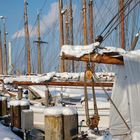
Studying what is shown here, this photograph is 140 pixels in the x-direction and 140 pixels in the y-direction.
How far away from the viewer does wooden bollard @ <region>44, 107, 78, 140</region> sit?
8602 mm

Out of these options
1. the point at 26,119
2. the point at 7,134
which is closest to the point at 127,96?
the point at 26,119

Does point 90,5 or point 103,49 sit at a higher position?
point 90,5

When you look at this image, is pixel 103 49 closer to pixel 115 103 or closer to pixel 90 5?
pixel 115 103

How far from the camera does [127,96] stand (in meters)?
9.68

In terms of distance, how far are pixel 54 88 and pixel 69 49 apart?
14.2m

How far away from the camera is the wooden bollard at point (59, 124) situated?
8602 millimetres

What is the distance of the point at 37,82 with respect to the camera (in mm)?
18484

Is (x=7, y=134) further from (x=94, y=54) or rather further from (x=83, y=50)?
(x=94, y=54)

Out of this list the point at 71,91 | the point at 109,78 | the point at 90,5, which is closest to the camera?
the point at 109,78

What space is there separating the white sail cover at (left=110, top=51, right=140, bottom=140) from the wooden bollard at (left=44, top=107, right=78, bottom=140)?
1.45m

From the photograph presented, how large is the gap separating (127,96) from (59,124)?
204cm

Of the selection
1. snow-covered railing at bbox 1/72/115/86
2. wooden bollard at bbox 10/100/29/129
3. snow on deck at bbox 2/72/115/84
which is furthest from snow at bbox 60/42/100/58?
snow on deck at bbox 2/72/115/84

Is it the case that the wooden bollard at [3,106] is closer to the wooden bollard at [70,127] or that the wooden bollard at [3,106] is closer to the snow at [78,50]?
the snow at [78,50]

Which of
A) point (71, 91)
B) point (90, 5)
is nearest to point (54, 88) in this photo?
point (71, 91)
